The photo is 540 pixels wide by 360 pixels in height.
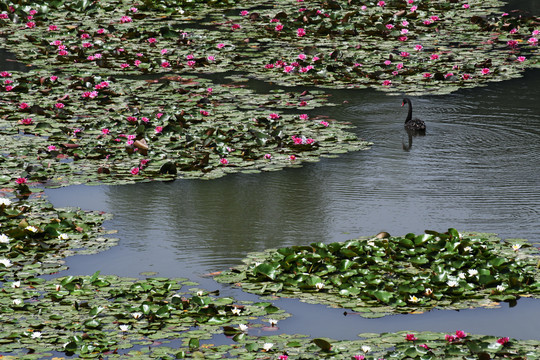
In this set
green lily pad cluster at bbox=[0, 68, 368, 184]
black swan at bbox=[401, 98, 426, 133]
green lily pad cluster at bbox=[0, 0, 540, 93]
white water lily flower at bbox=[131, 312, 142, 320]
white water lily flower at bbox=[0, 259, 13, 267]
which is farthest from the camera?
green lily pad cluster at bbox=[0, 0, 540, 93]

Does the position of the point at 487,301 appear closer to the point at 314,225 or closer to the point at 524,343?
the point at 524,343

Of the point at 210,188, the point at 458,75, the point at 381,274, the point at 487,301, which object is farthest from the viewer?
the point at 458,75

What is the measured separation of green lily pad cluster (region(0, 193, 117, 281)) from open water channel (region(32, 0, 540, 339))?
0.15m

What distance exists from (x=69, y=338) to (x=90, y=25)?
11246mm

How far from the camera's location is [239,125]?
1095 centimetres

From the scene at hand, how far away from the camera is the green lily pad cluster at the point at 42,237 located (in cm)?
729

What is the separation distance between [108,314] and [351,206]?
319 cm

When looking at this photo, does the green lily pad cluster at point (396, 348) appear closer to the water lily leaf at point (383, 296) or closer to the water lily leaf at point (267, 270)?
the water lily leaf at point (383, 296)

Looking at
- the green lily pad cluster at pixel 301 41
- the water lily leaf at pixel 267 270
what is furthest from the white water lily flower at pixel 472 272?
the green lily pad cluster at pixel 301 41

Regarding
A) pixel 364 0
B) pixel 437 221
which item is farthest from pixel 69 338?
pixel 364 0

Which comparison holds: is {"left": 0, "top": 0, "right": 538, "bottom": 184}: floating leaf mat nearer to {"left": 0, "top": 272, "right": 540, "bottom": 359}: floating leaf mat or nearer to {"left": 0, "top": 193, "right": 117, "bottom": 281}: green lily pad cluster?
{"left": 0, "top": 193, "right": 117, "bottom": 281}: green lily pad cluster

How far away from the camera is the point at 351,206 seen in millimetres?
8805

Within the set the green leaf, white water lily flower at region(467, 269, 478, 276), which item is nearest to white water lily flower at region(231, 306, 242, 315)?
the green leaf

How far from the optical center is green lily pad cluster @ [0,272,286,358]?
5.96 meters
